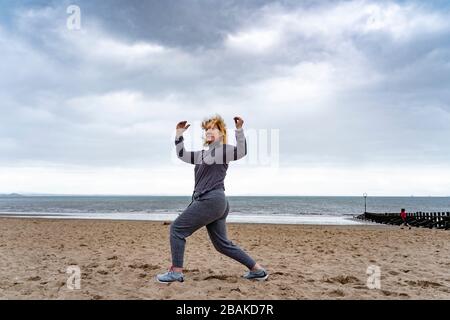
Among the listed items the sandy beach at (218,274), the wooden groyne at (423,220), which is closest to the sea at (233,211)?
the wooden groyne at (423,220)

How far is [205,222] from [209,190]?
406mm

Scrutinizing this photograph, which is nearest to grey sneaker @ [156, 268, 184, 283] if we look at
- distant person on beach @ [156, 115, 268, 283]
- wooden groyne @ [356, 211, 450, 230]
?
distant person on beach @ [156, 115, 268, 283]

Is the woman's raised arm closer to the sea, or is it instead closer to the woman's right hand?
the woman's right hand

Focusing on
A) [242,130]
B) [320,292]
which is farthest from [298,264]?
[242,130]

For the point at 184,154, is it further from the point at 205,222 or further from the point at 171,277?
the point at 171,277

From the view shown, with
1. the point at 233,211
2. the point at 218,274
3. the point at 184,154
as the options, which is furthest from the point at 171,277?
the point at 233,211

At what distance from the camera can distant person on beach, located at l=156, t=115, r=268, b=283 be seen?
4.57 m

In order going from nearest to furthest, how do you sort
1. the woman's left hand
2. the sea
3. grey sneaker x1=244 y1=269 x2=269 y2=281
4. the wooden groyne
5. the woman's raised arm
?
the woman's left hand → the woman's raised arm → grey sneaker x1=244 y1=269 x2=269 y2=281 → the wooden groyne → the sea

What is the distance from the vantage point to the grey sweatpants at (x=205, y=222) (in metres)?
4.57

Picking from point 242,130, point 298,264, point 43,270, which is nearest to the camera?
point 242,130

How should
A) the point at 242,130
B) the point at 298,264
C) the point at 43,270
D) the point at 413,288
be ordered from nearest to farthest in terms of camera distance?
the point at 242,130, the point at 413,288, the point at 43,270, the point at 298,264

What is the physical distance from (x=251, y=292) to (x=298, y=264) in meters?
2.47
